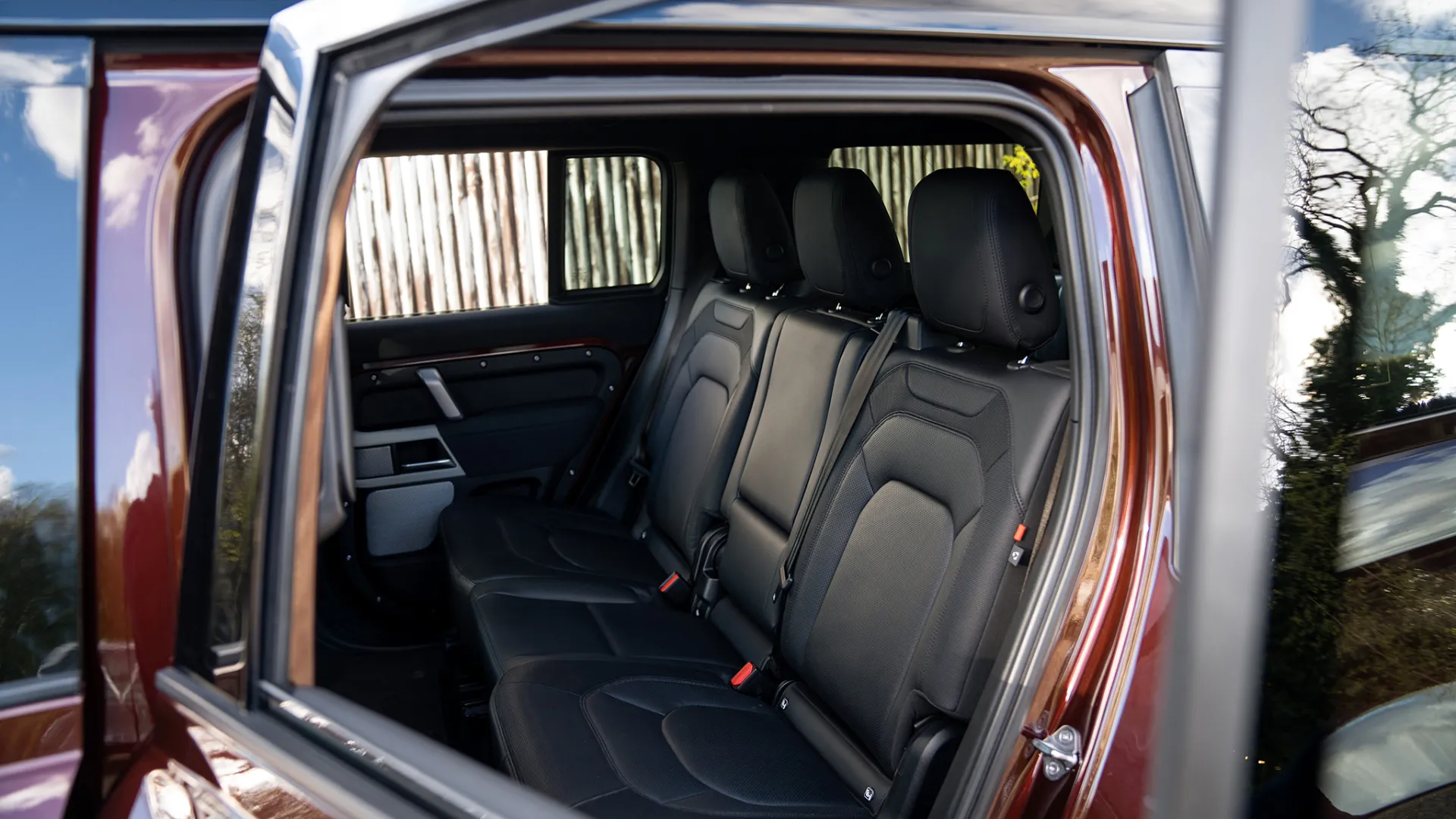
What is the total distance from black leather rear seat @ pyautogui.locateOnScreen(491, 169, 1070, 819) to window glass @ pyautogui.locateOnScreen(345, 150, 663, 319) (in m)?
1.32

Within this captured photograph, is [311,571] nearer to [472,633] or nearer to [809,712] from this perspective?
[809,712]

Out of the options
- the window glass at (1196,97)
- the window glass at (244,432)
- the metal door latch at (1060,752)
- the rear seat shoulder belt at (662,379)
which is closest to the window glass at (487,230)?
the rear seat shoulder belt at (662,379)

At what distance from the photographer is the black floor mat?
248cm

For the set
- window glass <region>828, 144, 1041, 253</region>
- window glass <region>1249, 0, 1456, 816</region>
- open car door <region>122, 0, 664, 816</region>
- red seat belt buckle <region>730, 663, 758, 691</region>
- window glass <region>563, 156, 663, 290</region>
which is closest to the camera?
window glass <region>1249, 0, 1456, 816</region>

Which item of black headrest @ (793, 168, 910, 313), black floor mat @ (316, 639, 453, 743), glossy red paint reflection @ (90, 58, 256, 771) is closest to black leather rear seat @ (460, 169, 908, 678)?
black headrest @ (793, 168, 910, 313)

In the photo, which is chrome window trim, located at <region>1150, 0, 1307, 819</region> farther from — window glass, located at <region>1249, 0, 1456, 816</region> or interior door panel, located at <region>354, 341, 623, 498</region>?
interior door panel, located at <region>354, 341, 623, 498</region>

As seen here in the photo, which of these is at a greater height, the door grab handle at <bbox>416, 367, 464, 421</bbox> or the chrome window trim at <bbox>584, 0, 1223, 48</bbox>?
the chrome window trim at <bbox>584, 0, 1223, 48</bbox>

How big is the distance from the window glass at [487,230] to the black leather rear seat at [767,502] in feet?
2.87

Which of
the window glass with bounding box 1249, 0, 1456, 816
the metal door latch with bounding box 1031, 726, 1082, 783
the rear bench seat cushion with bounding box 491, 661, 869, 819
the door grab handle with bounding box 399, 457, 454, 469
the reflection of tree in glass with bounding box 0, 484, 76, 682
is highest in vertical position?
the window glass with bounding box 1249, 0, 1456, 816

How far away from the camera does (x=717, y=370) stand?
3.00m

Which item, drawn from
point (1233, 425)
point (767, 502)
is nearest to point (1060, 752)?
point (1233, 425)

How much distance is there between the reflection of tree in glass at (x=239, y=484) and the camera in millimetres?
1139

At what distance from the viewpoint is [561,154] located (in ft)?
10.2

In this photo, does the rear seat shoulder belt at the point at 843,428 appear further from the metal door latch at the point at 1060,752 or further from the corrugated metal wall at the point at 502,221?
the metal door latch at the point at 1060,752
